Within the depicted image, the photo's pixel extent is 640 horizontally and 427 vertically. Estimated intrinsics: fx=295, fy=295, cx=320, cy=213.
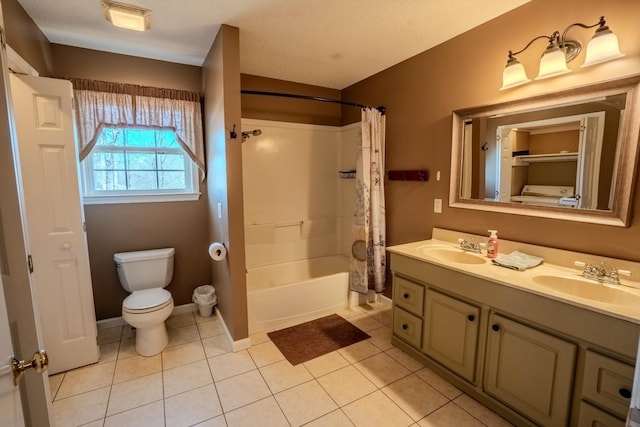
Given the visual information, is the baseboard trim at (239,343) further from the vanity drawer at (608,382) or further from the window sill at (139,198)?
the vanity drawer at (608,382)

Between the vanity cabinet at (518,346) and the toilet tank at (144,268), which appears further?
the toilet tank at (144,268)

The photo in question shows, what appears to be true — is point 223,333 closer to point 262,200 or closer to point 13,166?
point 262,200

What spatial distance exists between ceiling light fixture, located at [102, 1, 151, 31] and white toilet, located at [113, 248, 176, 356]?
1.82m

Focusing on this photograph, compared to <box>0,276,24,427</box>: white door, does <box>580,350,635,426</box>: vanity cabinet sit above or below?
below

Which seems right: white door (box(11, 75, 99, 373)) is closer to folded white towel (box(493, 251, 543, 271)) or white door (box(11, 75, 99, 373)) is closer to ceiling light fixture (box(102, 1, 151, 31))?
ceiling light fixture (box(102, 1, 151, 31))

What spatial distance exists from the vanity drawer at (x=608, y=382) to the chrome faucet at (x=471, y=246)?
0.93m

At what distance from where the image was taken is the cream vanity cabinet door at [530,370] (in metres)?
1.44

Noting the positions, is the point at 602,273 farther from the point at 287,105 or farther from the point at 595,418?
the point at 287,105

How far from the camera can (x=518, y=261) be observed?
1852 mm

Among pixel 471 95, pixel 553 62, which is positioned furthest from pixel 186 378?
pixel 553 62

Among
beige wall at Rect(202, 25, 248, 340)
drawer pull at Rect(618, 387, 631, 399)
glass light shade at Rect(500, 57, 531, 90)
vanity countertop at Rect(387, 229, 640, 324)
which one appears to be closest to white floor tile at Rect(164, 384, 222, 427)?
beige wall at Rect(202, 25, 248, 340)

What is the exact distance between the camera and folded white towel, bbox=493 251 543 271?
179cm

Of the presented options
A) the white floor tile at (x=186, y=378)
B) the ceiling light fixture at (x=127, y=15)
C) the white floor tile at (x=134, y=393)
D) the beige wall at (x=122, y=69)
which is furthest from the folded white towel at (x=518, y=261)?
the beige wall at (x=122, y=69)

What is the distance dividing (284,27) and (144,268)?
7.66 feet
